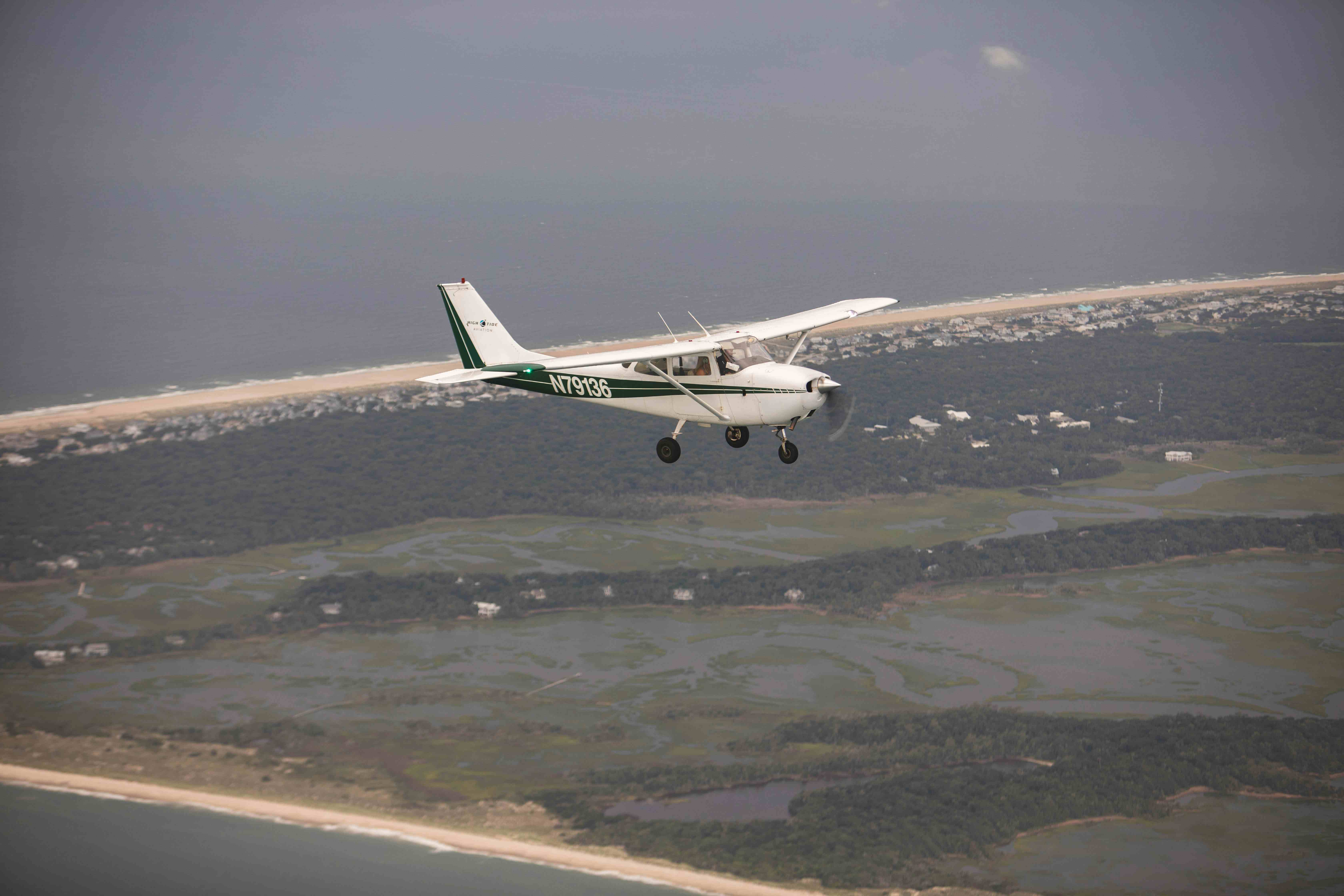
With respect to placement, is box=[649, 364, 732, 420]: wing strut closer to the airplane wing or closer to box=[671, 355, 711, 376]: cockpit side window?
box=[671, 355, 711, 376]: cockpit side window

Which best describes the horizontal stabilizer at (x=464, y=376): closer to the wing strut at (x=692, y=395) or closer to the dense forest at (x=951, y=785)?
the wing strut at (x=692, y=395)

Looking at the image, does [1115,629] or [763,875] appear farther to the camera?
[1115,629]

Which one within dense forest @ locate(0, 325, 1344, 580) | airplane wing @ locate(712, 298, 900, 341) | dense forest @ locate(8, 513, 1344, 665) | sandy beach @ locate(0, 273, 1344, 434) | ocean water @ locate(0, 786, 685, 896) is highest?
sandy beach @ locate(0, 273, 1344, 434)

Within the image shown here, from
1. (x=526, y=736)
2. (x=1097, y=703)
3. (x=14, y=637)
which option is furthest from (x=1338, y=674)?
(x=14, y=637)

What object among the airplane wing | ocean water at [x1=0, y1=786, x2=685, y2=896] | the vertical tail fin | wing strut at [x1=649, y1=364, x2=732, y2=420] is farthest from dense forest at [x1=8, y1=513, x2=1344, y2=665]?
wing strut at [x1=649, y1=364, x2=732, y2=420]

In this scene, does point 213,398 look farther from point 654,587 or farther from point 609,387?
point 609,387

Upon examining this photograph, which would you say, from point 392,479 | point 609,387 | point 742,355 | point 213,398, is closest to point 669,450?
point 609,387

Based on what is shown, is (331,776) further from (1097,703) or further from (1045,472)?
(1045,472)
